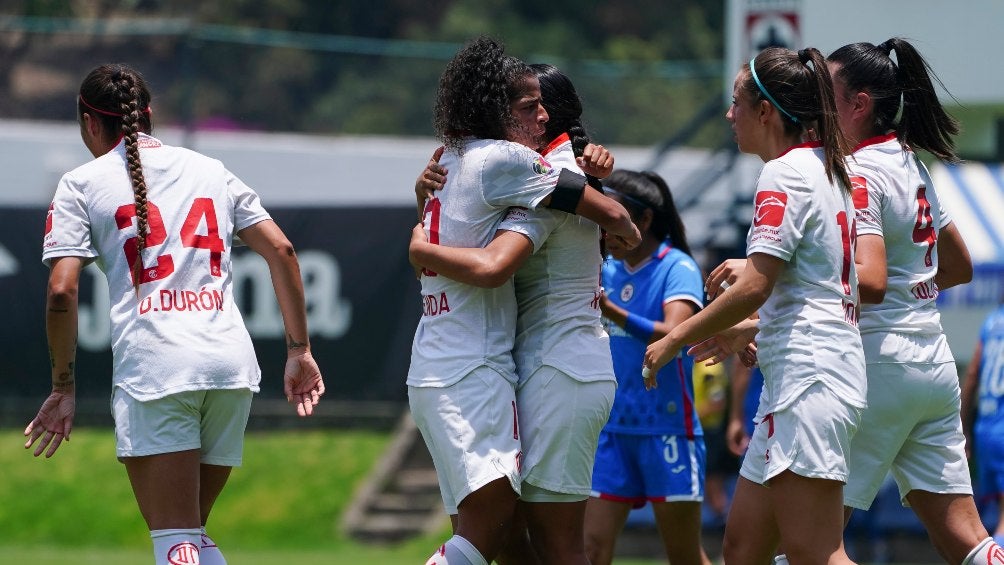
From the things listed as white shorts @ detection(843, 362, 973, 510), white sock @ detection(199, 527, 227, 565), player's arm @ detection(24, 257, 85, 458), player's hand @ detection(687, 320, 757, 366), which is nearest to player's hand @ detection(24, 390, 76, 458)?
player's arm @ detection(24, 257, 85, 458)

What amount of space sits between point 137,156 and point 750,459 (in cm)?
229

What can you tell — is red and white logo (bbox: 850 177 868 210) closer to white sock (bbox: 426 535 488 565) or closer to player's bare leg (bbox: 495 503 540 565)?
player's bare leg (bbox: 495 503 540 565)

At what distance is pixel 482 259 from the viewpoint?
4523 mm

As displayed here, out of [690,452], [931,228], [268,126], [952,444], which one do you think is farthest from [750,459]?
[268,126]

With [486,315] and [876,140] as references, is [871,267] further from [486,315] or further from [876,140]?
[486,315]

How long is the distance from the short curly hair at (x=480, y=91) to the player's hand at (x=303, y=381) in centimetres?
98

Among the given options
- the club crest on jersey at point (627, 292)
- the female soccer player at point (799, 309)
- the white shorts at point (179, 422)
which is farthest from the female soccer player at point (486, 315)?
the club crest on jersey at point (627, 292)

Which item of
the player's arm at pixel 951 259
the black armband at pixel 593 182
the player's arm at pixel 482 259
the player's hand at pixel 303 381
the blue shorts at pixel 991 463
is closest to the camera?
the player's arm at pixel 482 259

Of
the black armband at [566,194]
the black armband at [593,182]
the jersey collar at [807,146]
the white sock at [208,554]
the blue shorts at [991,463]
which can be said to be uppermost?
the jersey collar at [807,146]

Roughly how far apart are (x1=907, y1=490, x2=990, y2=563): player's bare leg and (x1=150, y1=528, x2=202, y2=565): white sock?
2.44 metres

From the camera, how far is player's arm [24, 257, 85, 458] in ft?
15.5

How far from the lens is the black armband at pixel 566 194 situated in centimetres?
462

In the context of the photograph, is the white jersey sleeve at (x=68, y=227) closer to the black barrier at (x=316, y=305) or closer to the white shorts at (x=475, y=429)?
the white shorts at (x=475, y=429)

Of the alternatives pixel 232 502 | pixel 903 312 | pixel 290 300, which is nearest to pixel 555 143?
pixel 290 300
